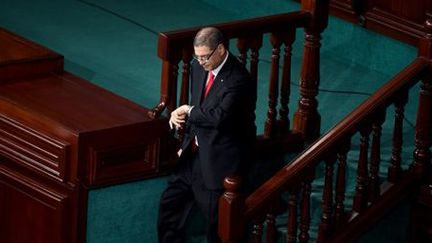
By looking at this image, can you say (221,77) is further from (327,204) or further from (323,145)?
(327,204)

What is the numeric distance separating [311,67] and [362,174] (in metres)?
0.72

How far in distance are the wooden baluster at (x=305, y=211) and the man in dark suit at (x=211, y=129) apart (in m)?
0.31

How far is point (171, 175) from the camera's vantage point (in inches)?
305

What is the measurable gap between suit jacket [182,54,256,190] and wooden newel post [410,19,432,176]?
979mm

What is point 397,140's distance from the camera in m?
7.94

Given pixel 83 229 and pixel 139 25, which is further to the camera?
pixel 139 25

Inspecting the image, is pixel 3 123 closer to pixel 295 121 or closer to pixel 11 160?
pixel 11 160

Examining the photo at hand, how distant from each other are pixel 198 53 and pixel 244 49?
0.71 metres

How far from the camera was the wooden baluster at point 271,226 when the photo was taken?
7273 millimetres

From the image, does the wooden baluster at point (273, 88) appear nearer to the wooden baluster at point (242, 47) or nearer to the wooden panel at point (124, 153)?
the wooden baluster at point (242, 47)

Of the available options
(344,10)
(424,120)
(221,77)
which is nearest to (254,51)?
(221,77)

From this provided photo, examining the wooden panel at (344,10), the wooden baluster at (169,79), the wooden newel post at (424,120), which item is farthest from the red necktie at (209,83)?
the wooden panel at (344,10)

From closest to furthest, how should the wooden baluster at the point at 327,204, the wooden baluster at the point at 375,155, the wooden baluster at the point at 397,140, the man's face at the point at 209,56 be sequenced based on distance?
the man's face at the point at 209,56 < the wooden baluster at the point at 327,204 < the wooden baluster at the point at 375,155 < the wooden baluster at the point at 397,140

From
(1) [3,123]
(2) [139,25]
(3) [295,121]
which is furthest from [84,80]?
(2) [139,25]
